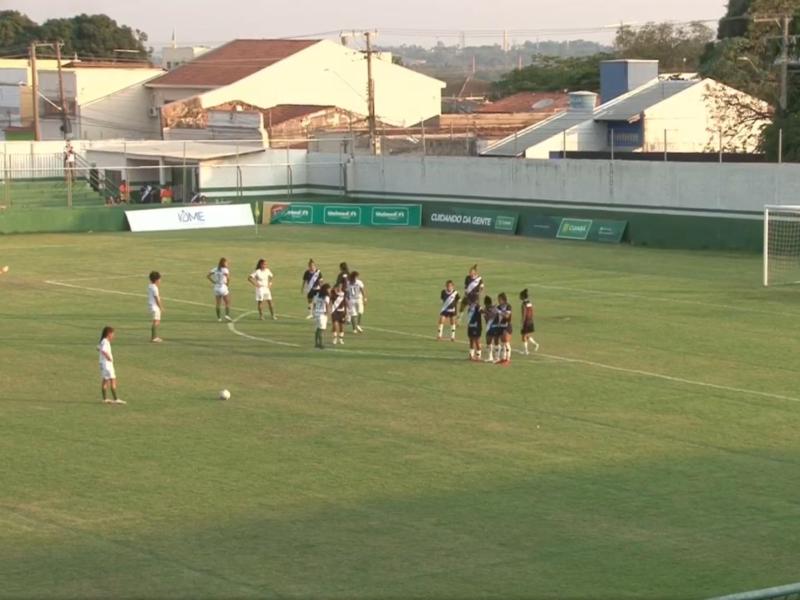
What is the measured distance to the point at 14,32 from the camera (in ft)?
518

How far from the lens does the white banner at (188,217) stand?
64.9m

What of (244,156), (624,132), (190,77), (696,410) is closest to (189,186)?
(244,156)

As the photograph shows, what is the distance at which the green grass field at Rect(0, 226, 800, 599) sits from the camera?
52.9 ft

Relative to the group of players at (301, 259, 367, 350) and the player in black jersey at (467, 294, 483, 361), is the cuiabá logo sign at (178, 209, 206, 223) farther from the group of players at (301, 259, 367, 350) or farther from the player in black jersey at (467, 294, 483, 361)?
the player in black jersey at (467, 294, 483, 361)

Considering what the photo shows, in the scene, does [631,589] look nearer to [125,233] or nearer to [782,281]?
[782,281]

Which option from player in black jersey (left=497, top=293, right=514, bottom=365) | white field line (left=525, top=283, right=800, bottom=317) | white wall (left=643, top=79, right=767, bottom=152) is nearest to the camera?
player in black jersey (left=497, top=293, right=514, bottom=365)

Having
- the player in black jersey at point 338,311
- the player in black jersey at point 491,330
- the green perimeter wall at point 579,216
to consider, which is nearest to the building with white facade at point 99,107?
the green perimeter wall at point 579,216

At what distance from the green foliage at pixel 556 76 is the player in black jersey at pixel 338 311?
8794 centimetres

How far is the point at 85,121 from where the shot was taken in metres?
102

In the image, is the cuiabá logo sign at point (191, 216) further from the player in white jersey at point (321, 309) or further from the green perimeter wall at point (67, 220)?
the player in white jersey at point (321, 309)

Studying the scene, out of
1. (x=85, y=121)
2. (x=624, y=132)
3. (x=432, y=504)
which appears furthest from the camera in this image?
(x=85, y=121)

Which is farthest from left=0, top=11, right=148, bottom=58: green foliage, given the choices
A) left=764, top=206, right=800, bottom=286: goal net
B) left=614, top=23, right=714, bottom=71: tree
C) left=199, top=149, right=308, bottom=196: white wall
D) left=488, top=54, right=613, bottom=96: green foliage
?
left=764, top=206, right=800, bottom=286: goal net

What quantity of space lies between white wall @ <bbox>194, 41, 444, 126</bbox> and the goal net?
51.8 metres

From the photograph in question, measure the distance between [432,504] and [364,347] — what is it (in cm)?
1343
